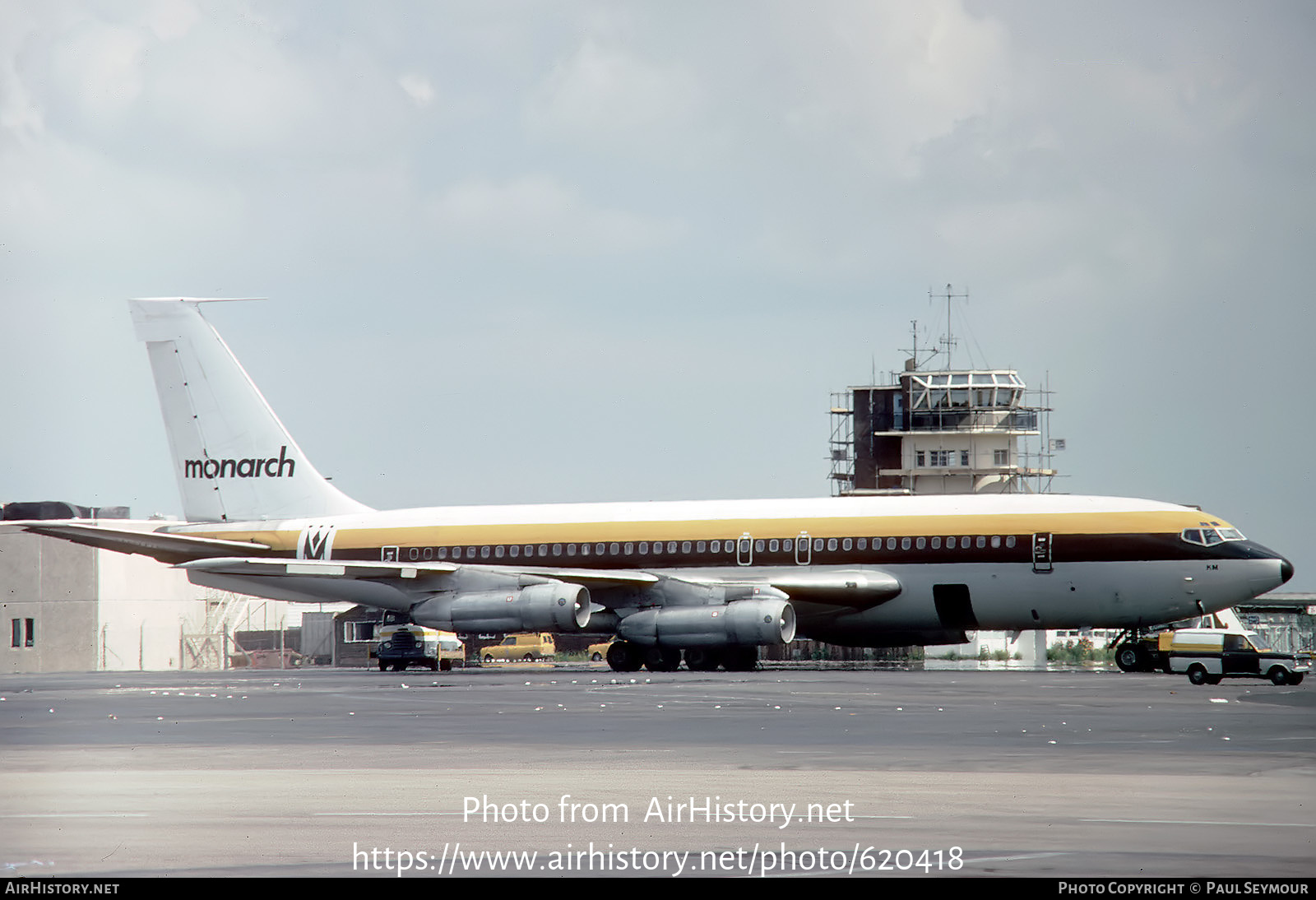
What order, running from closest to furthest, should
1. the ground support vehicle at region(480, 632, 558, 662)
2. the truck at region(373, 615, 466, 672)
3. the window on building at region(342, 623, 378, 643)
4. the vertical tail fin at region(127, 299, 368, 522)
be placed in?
the vertical tail fin at region(127, 299, 368, 522) < the truck at region(373, 615, 466, 672) < the ground support vehicle at region(480, 632, 558, 662) < the window on building at region(342, 623, 378, 643)

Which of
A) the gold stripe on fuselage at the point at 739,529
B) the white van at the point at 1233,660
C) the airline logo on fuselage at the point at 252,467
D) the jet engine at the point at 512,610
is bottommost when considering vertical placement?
the white van at the point at 1233,660

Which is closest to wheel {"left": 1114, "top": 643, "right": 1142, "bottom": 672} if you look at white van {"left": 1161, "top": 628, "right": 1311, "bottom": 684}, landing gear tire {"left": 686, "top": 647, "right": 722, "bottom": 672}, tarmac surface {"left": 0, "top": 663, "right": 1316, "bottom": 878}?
white van {"left": 1161, "top": 628, "right": 1311, "bottom": 684}

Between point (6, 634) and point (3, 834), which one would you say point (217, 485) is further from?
point (3, 834)

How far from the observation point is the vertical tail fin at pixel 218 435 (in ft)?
170

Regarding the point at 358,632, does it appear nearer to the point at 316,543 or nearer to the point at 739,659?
the point at 316,543

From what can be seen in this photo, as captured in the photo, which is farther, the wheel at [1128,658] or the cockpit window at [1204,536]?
the wheel at [1128,658]

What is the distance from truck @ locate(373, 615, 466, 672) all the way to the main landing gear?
9.41 m

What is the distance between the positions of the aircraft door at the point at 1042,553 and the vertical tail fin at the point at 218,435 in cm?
2174

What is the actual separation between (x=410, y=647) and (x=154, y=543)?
10579mm

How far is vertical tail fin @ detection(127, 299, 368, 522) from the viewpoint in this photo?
5178cm

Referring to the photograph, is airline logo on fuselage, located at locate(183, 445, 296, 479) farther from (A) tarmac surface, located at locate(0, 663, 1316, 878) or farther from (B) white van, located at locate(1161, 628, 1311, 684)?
(B) white van, located at locate(1161, 628, 1311, 684)

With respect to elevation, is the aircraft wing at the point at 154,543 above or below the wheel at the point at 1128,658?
above

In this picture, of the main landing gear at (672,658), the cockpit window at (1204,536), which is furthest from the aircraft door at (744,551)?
the cockpit window at (1204,536)

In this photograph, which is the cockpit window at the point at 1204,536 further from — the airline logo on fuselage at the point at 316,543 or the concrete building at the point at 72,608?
the concrete building at the point at 72,608
